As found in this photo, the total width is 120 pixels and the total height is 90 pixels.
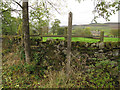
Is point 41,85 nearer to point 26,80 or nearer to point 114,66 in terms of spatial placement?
point 26,80

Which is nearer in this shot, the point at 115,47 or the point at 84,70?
the point at 84,70

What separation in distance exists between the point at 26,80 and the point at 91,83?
2454 millimetres

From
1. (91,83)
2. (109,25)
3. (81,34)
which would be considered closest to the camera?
(91,83)

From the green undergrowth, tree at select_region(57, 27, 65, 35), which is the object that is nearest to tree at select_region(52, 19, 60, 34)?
tree at select_region(57, 27, 65, 35)

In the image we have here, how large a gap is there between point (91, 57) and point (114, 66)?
990 millimetres

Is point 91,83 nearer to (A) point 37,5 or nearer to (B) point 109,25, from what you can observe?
(B) point 109,25

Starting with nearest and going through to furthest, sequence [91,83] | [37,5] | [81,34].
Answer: [91,83] < [37,5] < [81,34]

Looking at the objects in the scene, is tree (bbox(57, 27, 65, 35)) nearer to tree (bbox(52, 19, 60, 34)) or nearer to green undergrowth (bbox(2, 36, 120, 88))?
tree (bbox(52, 19, 60, 34))

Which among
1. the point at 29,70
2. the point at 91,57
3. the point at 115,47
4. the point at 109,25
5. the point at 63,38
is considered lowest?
the point at 29,70

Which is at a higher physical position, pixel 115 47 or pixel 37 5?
pixel 37 5

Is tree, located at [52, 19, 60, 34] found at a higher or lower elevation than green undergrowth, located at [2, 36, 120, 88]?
higher

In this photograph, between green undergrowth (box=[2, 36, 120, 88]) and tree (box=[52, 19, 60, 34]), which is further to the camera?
tree (box=[52, 19, 60, 34])

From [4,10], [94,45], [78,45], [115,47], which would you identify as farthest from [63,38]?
[4,10]

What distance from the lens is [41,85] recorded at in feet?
12.7
